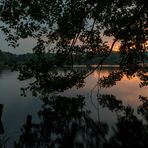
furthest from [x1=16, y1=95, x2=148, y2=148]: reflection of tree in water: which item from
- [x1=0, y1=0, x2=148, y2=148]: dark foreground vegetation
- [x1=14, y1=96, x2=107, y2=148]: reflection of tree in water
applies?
[x1=0, y1=0, x2=148, y2=148]: dark foreground vegetation

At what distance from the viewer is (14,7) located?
18.6m

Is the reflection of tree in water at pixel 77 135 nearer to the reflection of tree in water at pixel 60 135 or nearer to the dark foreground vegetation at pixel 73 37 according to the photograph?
the reflection of tree in water at pixel 60 135

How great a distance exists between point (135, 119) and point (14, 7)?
3371 cm

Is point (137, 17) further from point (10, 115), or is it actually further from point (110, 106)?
point (110, 106)

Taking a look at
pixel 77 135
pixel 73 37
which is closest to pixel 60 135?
pixel 77 135

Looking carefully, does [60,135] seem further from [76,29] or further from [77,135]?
[76,29]

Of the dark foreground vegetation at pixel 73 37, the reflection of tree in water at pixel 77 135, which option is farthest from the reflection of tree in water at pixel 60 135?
the dark foreground vegetation at pixel 73 37

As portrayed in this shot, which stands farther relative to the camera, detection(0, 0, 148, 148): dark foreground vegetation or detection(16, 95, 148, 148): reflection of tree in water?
detection(16, 95, 148, 148): reflection of tree in water

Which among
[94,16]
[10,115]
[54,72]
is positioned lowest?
[10,115]

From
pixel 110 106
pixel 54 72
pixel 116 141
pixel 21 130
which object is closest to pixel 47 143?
pixel 116 141

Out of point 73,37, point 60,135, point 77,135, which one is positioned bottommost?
point 77,135

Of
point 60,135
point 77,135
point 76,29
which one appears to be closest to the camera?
point 76,29

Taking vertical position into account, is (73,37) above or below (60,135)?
above

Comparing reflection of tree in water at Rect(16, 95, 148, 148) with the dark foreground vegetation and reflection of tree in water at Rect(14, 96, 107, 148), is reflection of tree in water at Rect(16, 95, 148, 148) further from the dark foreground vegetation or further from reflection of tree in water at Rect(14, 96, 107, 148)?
the dark foreground vegetation
